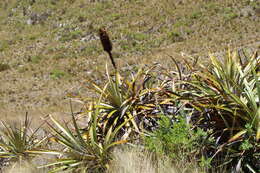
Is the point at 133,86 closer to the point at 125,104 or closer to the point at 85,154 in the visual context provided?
the point at 125,104

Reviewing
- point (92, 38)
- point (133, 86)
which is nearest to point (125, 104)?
point (133, 86)

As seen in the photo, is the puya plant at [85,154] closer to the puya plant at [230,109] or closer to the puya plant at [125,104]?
the puya plant at [125,104]

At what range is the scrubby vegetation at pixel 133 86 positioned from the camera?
3.50 m

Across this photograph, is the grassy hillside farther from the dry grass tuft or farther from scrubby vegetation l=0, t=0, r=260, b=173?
the dry grass tuft

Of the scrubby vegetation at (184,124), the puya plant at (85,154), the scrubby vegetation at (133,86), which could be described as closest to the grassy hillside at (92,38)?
the scrubby vegetation at (133,86)

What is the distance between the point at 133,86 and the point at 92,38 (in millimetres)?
24578

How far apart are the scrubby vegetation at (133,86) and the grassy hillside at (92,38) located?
0.11m

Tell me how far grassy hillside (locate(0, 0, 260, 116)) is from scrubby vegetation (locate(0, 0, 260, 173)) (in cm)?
11

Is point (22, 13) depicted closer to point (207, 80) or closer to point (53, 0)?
point (53, 0)

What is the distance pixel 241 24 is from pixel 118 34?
34.2 ft

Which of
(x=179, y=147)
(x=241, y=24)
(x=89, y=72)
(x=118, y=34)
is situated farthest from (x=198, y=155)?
(x=118, y=34)

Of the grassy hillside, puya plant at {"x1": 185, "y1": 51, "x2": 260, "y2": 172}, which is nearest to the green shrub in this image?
puya plant at {"x1": 185, "y1": 51, "x2": 260, "y2": 172}

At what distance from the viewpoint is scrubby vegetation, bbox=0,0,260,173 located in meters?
3.50

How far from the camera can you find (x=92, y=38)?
2856cm
